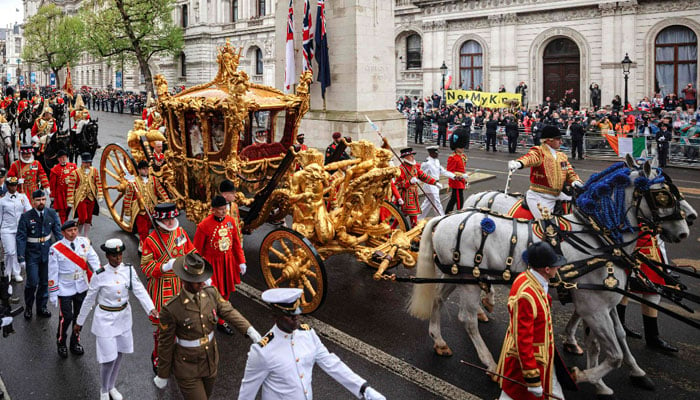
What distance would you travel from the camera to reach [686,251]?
1070 centimetres

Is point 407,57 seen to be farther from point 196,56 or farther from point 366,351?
point 366,351

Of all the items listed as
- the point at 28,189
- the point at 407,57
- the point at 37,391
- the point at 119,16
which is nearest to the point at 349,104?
the point at 28,189

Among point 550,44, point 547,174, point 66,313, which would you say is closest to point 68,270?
point 66,313

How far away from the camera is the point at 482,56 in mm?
37688

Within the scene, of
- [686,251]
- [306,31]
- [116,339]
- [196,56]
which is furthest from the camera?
[196,56]

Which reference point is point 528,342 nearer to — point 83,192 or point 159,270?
point 159,270

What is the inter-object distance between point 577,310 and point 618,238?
802 mm

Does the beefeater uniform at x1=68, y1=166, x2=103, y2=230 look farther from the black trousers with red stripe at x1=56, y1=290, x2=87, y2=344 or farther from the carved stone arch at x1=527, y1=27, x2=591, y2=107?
the carved stone arch at x1=527, y1=27, x2=591, y2=107

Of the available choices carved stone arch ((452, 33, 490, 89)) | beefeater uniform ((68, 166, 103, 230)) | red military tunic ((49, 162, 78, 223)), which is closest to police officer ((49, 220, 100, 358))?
beefeater uniform ((68, 166, 103, 230))

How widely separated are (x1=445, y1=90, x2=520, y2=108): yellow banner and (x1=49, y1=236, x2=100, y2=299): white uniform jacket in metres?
23.6

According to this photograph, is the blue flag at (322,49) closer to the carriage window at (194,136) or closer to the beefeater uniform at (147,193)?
the carriage window at (194,136)

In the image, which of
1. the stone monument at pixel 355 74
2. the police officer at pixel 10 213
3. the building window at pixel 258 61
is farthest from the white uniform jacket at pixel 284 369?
the building window at pixel 258 61

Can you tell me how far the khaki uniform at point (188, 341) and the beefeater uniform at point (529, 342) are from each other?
2080 mm

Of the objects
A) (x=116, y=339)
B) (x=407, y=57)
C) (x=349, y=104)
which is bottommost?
(x=116, y=339)
